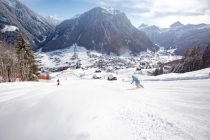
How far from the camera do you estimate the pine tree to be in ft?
168

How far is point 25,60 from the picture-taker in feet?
171

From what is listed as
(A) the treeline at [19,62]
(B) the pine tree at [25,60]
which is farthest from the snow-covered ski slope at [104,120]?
(B) the pine tree at [25,60]

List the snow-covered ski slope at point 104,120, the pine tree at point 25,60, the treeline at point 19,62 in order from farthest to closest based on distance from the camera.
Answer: the pine tree at point 25,60 → the treeline at point 19,62 → the snow-covered ski slope at point 104,120

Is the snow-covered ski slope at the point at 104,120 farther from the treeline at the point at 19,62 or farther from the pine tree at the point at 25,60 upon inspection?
the pine tree at the point at 25,60

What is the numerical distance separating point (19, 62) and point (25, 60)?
187 cm

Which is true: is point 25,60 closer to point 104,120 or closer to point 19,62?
point 19,62

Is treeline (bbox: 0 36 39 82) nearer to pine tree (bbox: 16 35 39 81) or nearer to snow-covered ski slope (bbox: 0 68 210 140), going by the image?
pine tree (bbox: 16 35 39 81)

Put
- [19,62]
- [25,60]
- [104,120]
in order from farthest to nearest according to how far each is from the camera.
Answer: [25,60]
[19,62]
[104,120]

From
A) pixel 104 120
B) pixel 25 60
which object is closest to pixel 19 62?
pixel 25 60

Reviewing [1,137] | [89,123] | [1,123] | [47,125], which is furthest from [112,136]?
[1,123]

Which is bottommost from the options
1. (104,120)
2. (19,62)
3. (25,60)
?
(104,120)

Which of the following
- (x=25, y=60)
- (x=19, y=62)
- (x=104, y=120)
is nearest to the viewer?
(x=104, y=120)

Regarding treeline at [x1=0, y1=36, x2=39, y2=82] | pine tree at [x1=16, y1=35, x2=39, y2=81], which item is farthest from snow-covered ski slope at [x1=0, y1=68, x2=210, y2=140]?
pine tree at [x1=16, y1=35, x2=39, y2=81]

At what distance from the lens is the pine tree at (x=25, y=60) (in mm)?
51250
